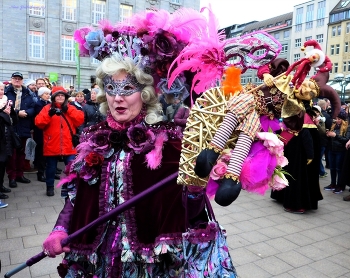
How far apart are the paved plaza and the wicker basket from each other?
8.06 feet

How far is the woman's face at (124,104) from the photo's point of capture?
1.87 m

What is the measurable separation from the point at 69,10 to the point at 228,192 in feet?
95.9

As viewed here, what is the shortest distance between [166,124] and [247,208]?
398cm

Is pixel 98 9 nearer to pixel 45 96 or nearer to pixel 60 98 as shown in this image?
pixel 45 96

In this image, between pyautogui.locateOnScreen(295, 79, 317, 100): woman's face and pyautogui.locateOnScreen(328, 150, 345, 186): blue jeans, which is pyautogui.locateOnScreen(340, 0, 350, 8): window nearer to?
pyautogui.locateOnScreen(328, 150, 345, 186): blue jeans

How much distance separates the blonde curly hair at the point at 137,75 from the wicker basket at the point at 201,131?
70 cm

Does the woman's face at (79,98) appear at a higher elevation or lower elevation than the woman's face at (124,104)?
higher

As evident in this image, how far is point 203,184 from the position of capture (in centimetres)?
124

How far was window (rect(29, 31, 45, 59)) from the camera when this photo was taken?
2608 cm

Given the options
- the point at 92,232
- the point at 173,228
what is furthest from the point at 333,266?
the point at 92,232

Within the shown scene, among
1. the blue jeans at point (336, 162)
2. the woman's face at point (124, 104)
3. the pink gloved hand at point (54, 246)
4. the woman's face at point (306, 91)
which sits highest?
the woman's face at point (306, 91)

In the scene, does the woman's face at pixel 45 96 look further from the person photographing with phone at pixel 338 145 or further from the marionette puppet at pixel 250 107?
the marionette puppet at pixel 250 107

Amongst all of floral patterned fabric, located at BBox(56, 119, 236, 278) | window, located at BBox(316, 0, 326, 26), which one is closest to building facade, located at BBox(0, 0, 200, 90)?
floral patterned fabric, located at BBox(56, 119, 236, 278)

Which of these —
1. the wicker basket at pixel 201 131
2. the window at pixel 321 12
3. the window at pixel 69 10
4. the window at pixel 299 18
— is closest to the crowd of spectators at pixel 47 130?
the wicker basket at pixel 201 131
